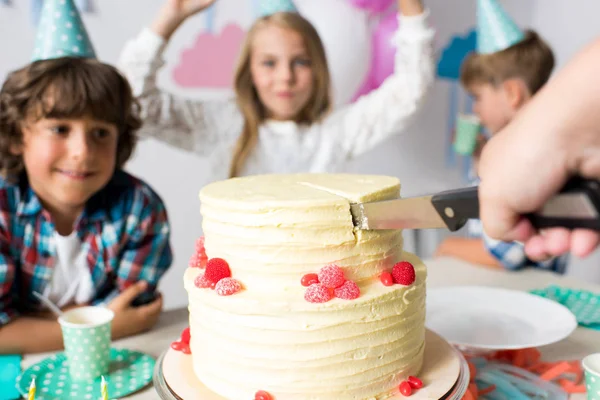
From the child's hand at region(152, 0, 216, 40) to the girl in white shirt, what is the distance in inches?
8.6

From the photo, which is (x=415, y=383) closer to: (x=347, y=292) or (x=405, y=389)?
(x=405, y=389)

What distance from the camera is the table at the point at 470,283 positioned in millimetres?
1109

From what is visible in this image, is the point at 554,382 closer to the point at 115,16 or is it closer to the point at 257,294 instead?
the point at 257,294

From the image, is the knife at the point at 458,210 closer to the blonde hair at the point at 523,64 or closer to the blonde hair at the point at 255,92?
the blonde hair at the point at 255,92

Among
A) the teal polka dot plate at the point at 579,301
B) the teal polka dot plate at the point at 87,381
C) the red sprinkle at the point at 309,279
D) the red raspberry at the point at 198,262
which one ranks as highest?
the red sprinkle at the point at 309,279

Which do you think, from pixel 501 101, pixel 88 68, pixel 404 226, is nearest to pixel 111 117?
pixel 88 68

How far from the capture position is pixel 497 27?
195 centimetres

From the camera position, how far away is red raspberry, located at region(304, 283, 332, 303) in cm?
77

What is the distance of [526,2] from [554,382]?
8.54 ft

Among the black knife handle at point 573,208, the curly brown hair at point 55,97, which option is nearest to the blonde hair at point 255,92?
the curly brown hair at point 55,97

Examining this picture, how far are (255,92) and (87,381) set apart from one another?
3.96 ft

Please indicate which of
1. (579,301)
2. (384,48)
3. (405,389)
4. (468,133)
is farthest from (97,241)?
(384,48)

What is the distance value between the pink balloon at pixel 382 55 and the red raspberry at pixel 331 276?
1838mm

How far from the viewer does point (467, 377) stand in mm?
873
